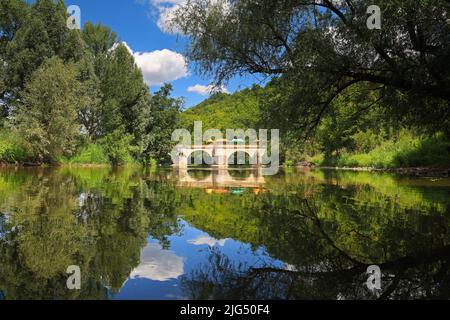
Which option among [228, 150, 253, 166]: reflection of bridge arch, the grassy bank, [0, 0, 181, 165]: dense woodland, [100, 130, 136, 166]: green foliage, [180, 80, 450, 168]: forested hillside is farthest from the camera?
[228, 150, 253, 166]: reflection of bridge arch

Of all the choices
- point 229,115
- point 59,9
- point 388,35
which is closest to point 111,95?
point 59,9

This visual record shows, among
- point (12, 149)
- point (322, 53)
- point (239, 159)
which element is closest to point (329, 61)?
point (322, 53)

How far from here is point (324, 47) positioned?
9.18m

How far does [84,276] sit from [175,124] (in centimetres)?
4830

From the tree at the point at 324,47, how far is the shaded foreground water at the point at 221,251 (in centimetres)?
376

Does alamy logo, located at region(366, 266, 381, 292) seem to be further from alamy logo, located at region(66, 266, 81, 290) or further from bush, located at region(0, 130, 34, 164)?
bush, located at region(0, 130, 34, 164)

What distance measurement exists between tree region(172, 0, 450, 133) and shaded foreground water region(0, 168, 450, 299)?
376cm

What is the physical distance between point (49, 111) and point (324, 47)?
2435 centimetres

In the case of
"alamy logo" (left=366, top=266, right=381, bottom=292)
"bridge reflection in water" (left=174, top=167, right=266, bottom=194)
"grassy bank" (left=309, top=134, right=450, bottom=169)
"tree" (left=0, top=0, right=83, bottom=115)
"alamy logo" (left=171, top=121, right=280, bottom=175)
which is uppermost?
"tree" (left=0, top=0, right=83, bottom=115)

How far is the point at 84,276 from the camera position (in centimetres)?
309

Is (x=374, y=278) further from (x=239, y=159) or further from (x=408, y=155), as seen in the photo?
(x=239, y=159)

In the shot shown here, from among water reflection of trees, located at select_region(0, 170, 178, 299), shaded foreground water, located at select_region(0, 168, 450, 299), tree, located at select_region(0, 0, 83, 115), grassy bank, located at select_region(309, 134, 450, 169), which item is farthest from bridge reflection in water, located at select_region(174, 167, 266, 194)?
tree, located at select_region(0, 0, 83, 115)

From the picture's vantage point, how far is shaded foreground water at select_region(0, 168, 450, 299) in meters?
2.91

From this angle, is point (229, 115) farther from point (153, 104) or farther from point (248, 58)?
point (248, 58)
